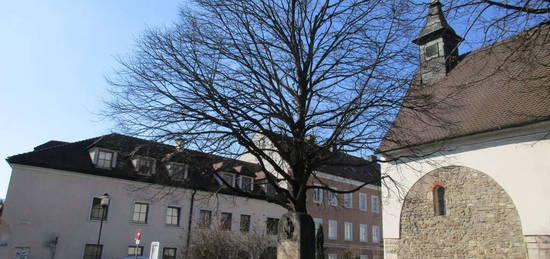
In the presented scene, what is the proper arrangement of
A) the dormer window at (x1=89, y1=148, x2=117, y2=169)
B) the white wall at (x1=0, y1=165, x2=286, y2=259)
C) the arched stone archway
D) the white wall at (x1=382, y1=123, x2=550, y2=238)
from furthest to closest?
the dormer window at (x1=89, y1=148, x2=117, y2=169)
the white wall at (x1=0, y1=165, x2=286, y2=259)
the arched stone archway
the white wall at (x1=382, y1=123, x2=550, y2=238)

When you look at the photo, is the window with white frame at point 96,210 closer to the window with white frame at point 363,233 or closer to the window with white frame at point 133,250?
the window with white frame at point 133,250

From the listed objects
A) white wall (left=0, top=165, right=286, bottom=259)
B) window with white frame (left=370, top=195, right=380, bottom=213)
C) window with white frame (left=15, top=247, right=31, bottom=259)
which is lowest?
window with white frame (left=15, top=247, right=31, bottom=259)

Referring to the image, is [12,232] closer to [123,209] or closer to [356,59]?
[123,209]

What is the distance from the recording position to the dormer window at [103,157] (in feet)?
79.5

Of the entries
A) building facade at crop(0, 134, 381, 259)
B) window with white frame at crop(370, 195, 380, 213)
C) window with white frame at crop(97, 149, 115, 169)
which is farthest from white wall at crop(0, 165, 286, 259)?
window with white frame at crop(370, 195, 380, 213)

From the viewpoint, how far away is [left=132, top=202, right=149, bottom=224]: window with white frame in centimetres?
2484

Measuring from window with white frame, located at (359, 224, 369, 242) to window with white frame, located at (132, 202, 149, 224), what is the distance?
742 inches

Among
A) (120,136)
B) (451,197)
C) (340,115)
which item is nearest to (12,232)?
(120,136)

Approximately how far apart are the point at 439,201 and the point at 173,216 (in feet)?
50.8

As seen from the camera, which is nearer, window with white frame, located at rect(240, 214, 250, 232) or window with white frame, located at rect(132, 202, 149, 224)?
window with white frame, located at rect(132, 202, 149, 224)

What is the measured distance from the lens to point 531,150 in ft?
51.9

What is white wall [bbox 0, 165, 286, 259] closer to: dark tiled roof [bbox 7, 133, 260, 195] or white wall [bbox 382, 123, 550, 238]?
dark tiled roof [bbox 7, 133, 260, 195]

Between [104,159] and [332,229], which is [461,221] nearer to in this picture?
[332,229]

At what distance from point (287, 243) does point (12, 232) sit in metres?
17.6
